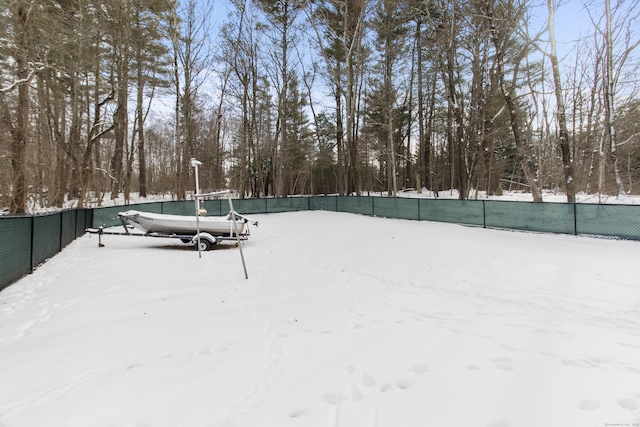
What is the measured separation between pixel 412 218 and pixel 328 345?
40.3ft

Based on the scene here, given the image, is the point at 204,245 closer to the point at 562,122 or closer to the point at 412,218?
the point at 412,218

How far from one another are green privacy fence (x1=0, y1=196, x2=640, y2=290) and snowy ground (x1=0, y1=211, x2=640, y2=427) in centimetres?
61

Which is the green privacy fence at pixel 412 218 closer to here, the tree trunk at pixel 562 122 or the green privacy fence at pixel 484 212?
the green privacy fence at pixel 484 212

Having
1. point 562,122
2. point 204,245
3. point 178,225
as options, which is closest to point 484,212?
point 562,122

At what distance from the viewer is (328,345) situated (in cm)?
312

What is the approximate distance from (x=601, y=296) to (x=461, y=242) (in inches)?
171

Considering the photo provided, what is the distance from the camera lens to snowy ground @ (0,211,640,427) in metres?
2.13

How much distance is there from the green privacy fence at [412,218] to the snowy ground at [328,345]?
61 cm

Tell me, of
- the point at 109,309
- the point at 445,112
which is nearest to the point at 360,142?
the point at 445,112

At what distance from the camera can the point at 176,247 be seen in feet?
33.2

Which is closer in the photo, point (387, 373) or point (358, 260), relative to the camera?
point (387, 373)

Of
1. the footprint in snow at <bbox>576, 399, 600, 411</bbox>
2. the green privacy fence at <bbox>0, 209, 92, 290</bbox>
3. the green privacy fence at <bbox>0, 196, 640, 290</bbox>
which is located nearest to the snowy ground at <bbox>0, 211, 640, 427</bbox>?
the footprint in snow at <bbox>576, 399, 600, 411</bbox>

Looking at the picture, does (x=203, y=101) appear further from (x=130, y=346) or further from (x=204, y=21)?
(x=130, y=346)

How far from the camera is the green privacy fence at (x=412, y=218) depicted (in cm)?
582
